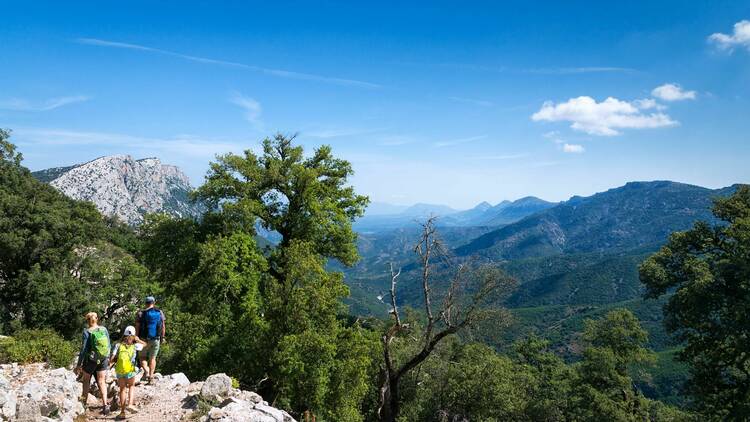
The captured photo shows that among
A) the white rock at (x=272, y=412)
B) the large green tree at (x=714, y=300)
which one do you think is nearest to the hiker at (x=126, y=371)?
the white rock at (x=272, y=412)

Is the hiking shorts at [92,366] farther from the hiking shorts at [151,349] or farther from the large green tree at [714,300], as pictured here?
the large green tree at [714,300]

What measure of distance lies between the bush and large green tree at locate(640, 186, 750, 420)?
24.6m

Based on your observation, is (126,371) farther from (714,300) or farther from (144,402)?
(714,300)

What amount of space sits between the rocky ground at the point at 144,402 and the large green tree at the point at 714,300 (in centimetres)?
1795

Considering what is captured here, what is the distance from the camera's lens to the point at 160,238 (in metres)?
18.1

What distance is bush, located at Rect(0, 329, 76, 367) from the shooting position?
1348 cm

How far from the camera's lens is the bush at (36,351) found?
44.2 feet

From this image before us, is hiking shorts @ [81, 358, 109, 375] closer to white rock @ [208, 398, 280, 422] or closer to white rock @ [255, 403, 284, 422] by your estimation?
white rock @ [208, 398, 280, 422]

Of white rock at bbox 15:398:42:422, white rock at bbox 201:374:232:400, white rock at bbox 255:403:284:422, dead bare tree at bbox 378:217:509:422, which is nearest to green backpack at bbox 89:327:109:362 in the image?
white rock at bbox 15:398:42:422

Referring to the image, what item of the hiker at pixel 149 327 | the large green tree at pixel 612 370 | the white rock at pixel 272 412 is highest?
the hiker at pixel 149 327

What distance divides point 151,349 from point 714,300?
22343 mm

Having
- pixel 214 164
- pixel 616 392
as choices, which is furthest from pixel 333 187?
pixel 616 392

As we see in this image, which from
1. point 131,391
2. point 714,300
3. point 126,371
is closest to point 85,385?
point 131,391

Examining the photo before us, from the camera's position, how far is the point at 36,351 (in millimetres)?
13914
